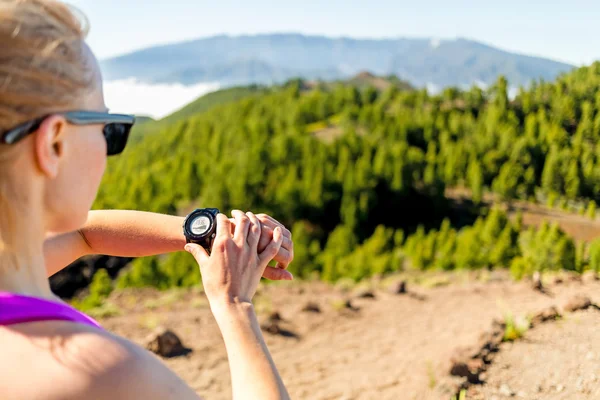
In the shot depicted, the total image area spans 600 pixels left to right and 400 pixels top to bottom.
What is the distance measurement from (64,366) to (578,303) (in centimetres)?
399

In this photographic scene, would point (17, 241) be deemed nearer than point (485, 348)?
Yes

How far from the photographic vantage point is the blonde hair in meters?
1.10

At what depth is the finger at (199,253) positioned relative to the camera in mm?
1532

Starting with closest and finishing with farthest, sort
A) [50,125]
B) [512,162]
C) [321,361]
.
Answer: [50,125]
[321,361]
[512,162]

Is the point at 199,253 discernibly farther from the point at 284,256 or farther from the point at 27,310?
the point at 27,310

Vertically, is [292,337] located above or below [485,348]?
below

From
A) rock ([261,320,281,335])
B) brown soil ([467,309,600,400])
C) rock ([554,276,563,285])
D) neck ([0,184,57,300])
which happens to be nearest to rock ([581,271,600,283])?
rock ([554,276,563,285])

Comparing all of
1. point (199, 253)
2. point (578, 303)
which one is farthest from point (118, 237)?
point (578, 303)

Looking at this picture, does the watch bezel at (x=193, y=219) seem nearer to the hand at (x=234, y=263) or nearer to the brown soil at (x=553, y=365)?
the hand at (x=234, y=263)

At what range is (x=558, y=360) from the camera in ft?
11.5

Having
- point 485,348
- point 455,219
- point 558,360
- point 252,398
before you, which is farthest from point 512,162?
point 455,219

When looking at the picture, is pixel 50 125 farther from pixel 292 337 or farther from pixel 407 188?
pixel 407 188

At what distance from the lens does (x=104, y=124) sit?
4.33ft

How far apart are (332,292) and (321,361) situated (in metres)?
5.44
